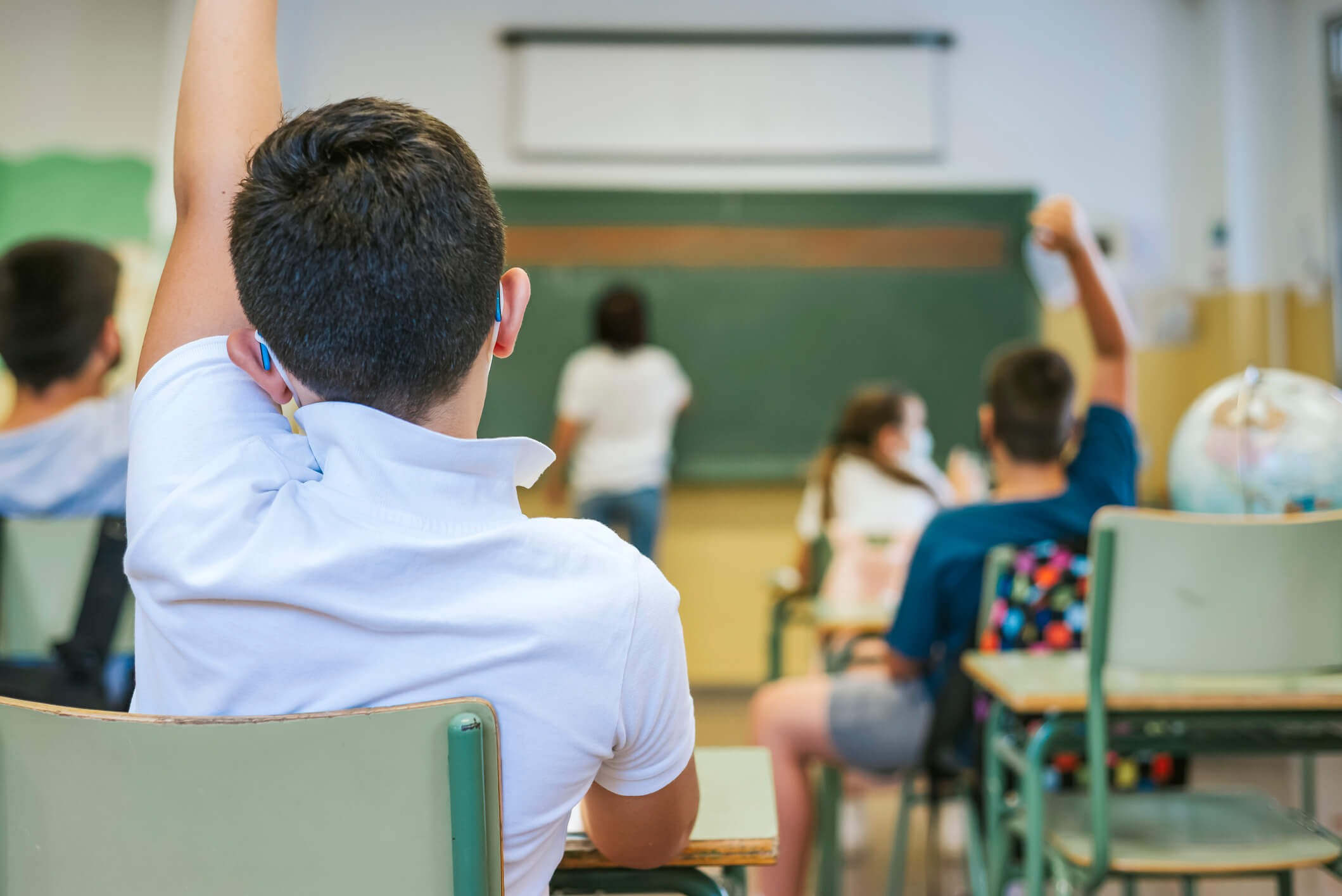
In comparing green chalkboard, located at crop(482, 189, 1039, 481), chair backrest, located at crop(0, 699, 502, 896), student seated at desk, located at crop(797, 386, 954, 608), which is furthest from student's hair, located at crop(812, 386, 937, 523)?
chair backrest, located at crop(0, 699, 502, 896)

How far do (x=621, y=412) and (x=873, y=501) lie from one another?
139 centimetres

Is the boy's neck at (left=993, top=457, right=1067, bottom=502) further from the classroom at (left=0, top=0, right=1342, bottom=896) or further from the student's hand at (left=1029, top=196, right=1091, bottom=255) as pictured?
the student's hand at (left=1029, top=196, right=1091, bottom=255)

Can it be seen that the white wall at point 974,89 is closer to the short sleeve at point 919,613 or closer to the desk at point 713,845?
the short sleeve at point 919,613

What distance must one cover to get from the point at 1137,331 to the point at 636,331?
2.30 meters

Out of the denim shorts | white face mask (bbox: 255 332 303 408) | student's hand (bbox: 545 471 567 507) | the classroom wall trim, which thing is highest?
the classroom wall trim

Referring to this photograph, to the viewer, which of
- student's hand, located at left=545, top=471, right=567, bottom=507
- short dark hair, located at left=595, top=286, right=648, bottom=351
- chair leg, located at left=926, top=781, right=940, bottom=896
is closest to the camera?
chair leg, located at left=926, top=781, right=940, bottom=896

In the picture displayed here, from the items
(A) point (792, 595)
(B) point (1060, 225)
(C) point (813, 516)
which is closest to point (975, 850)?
(B) point (1060, 225)

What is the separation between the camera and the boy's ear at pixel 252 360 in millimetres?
721

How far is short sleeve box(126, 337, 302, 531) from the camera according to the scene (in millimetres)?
693

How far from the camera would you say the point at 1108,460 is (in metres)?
2.03

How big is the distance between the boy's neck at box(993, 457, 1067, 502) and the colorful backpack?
0.18 m

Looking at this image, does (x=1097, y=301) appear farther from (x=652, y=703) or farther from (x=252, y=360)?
(x=252, y=360)

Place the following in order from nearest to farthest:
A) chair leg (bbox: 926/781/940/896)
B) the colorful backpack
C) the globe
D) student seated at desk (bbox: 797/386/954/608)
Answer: the globe → the colorful backpack → chair leg (bbox: 926/781/940/896) → student seated at desk (bbox: 797/386/954/608)

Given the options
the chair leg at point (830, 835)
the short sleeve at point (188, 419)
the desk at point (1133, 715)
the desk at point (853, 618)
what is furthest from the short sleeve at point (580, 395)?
the short sleeve at point (188, 419)
